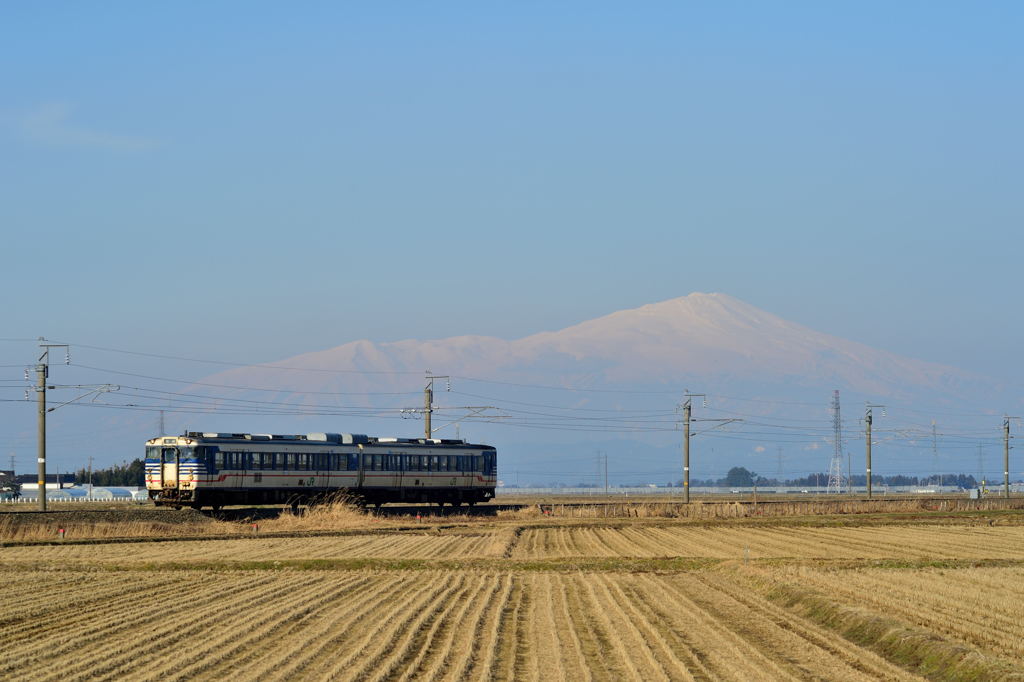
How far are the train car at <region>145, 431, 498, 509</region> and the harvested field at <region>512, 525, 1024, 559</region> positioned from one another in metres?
15.0

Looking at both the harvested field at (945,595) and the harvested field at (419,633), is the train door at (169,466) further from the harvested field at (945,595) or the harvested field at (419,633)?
the harvested field at (945,595)

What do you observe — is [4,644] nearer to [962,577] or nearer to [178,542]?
[962,577]

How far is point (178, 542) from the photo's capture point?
4456cm

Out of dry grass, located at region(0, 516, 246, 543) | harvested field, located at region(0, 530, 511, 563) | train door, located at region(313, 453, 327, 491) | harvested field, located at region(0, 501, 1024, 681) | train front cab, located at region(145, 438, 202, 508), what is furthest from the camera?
train door, located at region(313, 453, 327, 491)

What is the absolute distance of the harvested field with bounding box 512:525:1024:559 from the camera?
39.3 meters

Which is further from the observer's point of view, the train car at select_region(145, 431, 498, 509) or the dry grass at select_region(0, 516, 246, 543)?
the train car at select_region(145, 431, 498, 509)

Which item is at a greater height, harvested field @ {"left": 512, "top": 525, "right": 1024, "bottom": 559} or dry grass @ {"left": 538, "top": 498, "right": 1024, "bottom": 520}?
harvested field @ {"left": 512, "top": 525, "right": 1024, "bottom": 559}

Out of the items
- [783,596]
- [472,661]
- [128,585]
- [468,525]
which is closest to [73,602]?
[128,585]

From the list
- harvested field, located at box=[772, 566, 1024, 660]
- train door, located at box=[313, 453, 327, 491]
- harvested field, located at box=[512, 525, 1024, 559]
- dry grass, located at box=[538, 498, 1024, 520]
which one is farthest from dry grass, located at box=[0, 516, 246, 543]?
harvested field, located at box=[772, 566, 1024, 660]

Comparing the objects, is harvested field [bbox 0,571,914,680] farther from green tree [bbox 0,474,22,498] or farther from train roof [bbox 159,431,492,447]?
green tree [bbox 0,474,22,498]

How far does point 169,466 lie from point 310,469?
756 centimetres

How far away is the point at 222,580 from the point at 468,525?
27.4 metres

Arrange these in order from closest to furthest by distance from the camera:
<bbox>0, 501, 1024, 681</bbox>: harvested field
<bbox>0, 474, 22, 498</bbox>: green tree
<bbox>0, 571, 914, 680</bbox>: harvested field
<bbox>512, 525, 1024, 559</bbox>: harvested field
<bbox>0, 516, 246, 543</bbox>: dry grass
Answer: <bbox>0, 571, 914, 680</bbox>: harvested field < <bbox>0, 501, 1024, 681</bbox>: harvested field < <bbox>512, 525, 1024, 559</bbox>: harvested field < <bbox>0, 516, 246, 543</bbox>: dry grass < <bbox>0, 474, 22, 498</bbox>: green tree

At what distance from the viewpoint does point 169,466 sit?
A: 59938 mm
